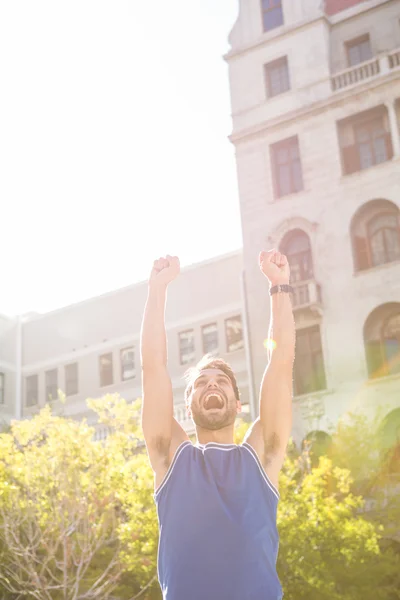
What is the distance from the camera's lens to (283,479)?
18.1 metres

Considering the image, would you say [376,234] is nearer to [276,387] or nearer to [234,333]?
[234,333]

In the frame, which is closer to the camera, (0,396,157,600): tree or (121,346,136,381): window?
(0,396,157,600): tree

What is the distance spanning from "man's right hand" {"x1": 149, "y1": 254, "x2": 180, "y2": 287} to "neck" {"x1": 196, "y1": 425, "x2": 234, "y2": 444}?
2.79 feet

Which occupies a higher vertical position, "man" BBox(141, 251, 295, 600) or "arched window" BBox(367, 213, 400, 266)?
"arched window" BBox(367, 213, 400, 266)

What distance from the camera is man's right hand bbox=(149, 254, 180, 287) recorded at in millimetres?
4270

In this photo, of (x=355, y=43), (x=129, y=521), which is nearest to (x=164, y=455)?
(x=129, y=521)

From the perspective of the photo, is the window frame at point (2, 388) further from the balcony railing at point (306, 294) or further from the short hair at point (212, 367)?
the short hair at point (212, 367)

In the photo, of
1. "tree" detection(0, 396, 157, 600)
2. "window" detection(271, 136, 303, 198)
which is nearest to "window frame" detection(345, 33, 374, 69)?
"window" detection(271, 136, 303, 198)

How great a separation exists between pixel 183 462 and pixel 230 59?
3077 cm

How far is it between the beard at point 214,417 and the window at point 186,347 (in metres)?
32.0

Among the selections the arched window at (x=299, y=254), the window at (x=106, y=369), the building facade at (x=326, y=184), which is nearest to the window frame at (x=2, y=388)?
the window at (x=106, y=369)

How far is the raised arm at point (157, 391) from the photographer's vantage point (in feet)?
12.9

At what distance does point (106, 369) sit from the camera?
3888 cm

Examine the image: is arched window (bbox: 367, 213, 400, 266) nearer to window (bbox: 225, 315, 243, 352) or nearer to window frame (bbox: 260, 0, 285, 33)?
window (bbox: 225, 315, 243, 352)
